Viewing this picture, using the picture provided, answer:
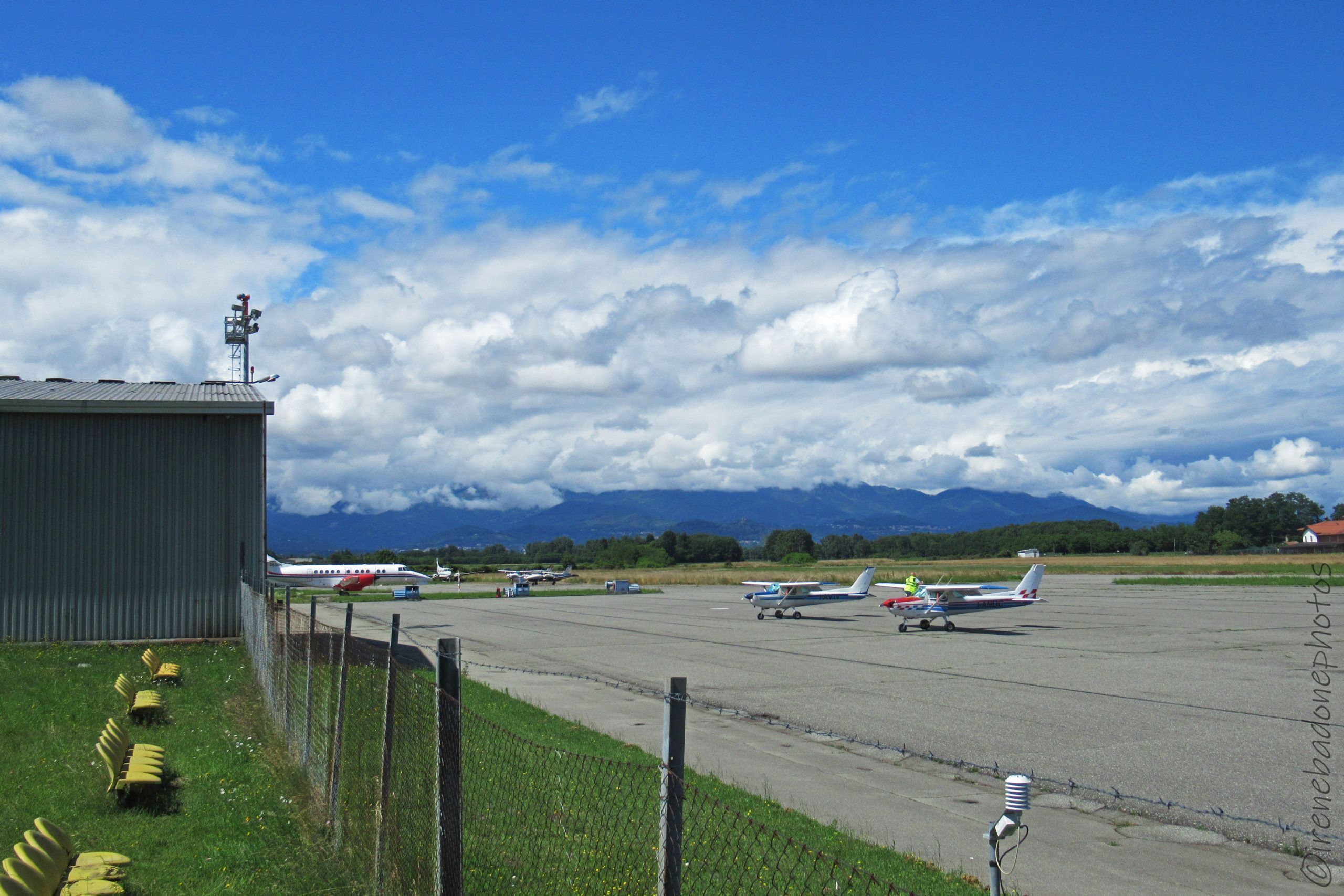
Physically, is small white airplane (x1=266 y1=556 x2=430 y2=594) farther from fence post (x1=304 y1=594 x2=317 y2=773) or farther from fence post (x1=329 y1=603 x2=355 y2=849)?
fence post (x1=329 y1=603 x2=355 y2=849)

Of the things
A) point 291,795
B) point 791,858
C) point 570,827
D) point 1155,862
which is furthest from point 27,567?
point 1155,862

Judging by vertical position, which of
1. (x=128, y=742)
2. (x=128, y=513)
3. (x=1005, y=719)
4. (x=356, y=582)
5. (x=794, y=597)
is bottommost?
(x=356, y=582)

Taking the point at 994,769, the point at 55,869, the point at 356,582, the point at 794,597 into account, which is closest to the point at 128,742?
the point at 55,869

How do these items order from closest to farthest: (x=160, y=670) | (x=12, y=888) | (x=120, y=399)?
(x=12, y=888)
(x=160, y=670)
(x=120, y=399)

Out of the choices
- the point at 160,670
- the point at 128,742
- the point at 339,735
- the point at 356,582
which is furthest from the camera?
the point at 356,582

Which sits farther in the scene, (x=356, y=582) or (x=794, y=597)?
(x=356, y=582)

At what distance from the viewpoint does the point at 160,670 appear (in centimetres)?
1392

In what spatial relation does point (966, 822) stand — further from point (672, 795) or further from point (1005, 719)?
point (672, 795)

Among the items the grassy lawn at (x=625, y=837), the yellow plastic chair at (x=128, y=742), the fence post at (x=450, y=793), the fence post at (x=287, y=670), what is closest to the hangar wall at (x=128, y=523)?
the fence post at (x=287, y=670)

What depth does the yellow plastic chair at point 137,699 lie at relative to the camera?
10602 millimetres

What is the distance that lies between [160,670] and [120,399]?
8.01 m

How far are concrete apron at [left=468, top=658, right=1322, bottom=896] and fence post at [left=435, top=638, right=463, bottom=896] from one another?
3751 mm

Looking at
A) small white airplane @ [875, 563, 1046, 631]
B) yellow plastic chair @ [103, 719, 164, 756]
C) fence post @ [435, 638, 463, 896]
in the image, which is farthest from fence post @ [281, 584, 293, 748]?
small white airplane @ [875, 563, 1046, 631]

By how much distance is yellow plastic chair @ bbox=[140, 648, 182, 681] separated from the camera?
1373 centimetres
